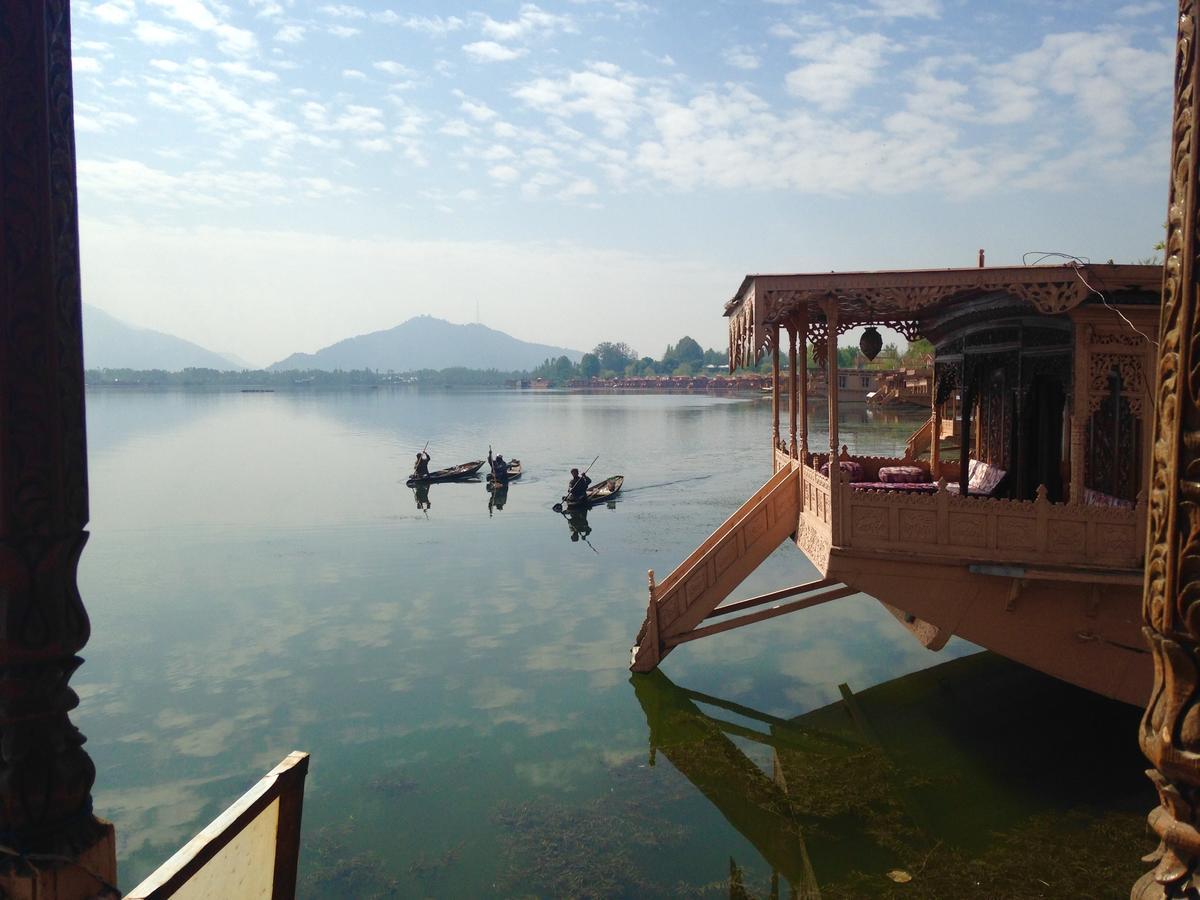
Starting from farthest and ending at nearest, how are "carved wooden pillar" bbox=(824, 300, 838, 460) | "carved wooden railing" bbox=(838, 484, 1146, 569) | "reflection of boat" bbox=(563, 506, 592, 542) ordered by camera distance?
"reflection of boat" bbox=(563, 506, 592, 542)
"carved wooden pillar" bbox=(824, 300, 838, 460)
"carved wooden railing" bbox=(838, 484, 1146, 569)

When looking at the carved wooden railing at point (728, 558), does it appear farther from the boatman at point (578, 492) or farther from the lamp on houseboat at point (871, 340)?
the boatman at point (578, 492)

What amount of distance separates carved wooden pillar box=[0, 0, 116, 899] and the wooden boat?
32.9 meters

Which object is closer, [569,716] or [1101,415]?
[1101,415]

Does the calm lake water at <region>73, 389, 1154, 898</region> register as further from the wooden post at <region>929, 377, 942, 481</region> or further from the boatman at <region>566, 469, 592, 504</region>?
the boatman at <region>566, 469, 592, 504</region>

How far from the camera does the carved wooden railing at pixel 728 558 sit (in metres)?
11.8

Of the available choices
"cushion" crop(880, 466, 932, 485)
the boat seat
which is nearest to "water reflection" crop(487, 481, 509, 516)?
"cushion" crop(880, 466, 932, 485)

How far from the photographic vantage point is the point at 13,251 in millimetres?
2377

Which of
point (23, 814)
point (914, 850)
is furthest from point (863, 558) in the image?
point (23, 814)

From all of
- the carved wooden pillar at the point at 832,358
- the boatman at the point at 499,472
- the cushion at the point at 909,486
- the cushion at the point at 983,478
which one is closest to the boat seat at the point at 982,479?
the cushion at the point at 983,478

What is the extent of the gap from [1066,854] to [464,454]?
45768mm

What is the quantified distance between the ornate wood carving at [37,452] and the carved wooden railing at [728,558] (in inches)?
381

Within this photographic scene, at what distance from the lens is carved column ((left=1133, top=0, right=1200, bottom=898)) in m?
1.94

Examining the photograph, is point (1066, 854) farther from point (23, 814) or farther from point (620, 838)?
point (23, 814)

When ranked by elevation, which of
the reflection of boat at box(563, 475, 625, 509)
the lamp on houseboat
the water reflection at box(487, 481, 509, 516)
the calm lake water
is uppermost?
the lamp on houseboat
